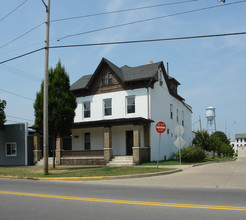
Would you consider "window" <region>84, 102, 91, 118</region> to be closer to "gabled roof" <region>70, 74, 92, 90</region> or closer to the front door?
"gabled roof" <region>70, 74, 92, 90</region>

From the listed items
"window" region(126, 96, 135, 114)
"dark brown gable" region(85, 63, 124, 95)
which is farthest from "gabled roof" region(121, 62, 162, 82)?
"window" region(126, 96, 135, 114)

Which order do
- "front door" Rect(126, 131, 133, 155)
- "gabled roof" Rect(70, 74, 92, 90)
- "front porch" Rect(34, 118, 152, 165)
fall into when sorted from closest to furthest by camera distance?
"front porch" Rect(34, 118, 152, 165) → "front door" Rect(126, 131, 133, 155) → "gabled roof" Rect(70, 74, 92, 90)

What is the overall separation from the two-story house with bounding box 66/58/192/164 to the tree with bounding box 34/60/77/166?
148 inches

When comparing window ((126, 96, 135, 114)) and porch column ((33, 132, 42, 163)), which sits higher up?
window ((126, 96, 135, 114))

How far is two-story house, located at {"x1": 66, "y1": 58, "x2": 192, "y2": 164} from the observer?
76.5ft

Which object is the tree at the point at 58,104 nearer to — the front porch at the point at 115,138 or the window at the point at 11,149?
the front porch at the point at 115,138

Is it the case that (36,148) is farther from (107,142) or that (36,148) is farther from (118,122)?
(118,122)

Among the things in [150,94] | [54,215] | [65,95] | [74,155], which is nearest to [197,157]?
[150,94]

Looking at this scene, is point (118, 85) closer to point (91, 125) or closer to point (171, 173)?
point (91, 125)

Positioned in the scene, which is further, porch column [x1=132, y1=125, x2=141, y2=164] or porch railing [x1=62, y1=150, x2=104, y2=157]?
porch railing [x1=62, y1=150, x2=104, y2=157]

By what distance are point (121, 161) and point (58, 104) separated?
6700 mm

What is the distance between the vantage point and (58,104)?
19.8 metres

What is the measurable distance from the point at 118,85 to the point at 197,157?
923 cm

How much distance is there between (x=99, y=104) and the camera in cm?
2662
